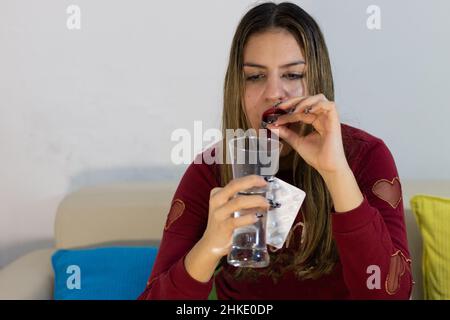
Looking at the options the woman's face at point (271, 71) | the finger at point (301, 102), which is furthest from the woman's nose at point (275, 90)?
the finger at point (301, 102)

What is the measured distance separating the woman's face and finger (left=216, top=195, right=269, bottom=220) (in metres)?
0.32

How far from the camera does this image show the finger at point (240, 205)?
93cm

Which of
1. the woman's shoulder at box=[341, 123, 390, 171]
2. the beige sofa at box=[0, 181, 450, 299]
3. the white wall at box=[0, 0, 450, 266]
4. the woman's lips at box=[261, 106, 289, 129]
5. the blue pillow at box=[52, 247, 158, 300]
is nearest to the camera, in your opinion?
the woman's lips at box=[261, 106, 289, 129]

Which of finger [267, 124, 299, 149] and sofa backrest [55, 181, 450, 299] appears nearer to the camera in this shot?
finger [267, 124, 299, 149]

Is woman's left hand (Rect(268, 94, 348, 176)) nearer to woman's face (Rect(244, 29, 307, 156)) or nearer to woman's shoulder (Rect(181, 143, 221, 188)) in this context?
woman's face (Rect(244, 29, 307, 156))

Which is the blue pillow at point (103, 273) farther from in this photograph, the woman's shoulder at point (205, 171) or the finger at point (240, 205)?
the finger at point (240, 205)

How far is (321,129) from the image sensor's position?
1095mm

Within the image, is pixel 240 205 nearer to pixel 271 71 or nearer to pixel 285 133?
pixel 285 133

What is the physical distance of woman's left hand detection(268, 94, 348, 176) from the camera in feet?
3.46

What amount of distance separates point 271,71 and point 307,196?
26 centimetres

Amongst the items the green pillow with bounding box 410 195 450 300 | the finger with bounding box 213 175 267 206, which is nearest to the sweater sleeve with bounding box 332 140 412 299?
the finger with bounding box 213 175 267 206

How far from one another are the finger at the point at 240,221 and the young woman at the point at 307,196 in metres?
0.07

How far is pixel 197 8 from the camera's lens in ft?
6.13

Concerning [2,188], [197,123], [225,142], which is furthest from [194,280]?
Result: [2,188]
